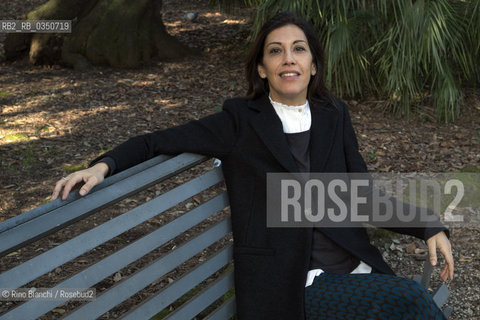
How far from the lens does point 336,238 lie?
2445mm

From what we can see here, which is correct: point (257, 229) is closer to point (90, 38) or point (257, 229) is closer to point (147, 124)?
point (147, 124)

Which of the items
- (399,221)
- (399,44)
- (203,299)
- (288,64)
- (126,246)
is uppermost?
(288,64)

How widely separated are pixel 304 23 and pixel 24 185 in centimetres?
275

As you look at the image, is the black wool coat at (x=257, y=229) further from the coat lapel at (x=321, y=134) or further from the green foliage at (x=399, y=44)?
the green foliage at (x=399, y=44)

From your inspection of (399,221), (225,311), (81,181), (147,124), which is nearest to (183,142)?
(81,181)

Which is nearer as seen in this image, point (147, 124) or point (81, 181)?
point (81, 181)

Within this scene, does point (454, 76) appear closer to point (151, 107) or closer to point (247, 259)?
point (151, 107)

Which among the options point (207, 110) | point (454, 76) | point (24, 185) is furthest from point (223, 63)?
point (24, 185)

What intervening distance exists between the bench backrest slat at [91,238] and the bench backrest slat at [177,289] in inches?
11.8

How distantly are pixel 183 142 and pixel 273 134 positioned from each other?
406mm

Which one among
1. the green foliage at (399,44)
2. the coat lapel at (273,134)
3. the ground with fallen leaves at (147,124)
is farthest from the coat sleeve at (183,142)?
the green foliage at (399,44)

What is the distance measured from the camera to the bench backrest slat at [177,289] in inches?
78.7

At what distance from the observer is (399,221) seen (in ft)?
8.15

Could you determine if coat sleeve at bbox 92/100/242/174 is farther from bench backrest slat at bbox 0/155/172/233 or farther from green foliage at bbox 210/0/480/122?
green foliage at bbox 210/0/480/122
